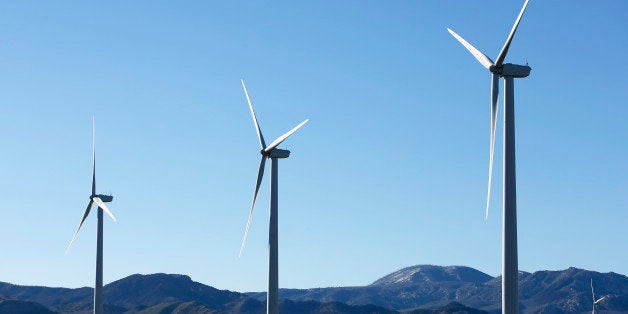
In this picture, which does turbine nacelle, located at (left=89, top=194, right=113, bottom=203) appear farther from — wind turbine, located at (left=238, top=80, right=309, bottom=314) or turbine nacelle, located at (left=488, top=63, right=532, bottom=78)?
turbine nacelle, located at (left=488, top=63, right=532, bottom=78)

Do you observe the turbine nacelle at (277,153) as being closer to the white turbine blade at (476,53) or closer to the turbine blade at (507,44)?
the white turbine blade at (476,53)

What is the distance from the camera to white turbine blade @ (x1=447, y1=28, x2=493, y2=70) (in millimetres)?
68625

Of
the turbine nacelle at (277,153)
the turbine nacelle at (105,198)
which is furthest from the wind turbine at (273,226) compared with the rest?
the turbine nacelle at (105,198)

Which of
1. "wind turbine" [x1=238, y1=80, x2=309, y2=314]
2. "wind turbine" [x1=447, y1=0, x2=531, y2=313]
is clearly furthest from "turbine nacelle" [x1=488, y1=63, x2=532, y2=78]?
"wind turbine" [x1=238, y1=80, x2=309, y2=314]

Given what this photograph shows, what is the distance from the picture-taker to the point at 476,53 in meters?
71.3

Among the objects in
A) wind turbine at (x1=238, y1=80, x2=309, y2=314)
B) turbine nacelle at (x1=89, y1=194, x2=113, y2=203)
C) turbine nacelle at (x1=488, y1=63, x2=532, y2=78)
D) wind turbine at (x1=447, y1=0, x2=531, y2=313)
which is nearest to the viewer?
wind turbine at (x1=447, y1=0, x2=531, y2=313)

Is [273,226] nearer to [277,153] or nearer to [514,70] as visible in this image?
[277,153]

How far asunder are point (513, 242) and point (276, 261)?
33.1 metres

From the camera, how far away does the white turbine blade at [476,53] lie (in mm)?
68625

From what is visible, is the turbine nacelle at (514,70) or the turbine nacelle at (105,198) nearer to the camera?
the turbine nacelle at (514,70)

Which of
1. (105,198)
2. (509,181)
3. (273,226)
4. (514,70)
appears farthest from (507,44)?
(105,198)

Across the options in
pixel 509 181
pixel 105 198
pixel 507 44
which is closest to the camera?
pixel 509 181

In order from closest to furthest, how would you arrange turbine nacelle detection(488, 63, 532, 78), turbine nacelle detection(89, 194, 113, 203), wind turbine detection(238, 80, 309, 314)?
turbine nacelle detection(488, 63, 532, 78), wind turbine detection(238, 80, 309, 314), turbine nacelle detection(89, 194, 113, 203)

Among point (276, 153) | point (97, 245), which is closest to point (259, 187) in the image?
point (276, 153)
